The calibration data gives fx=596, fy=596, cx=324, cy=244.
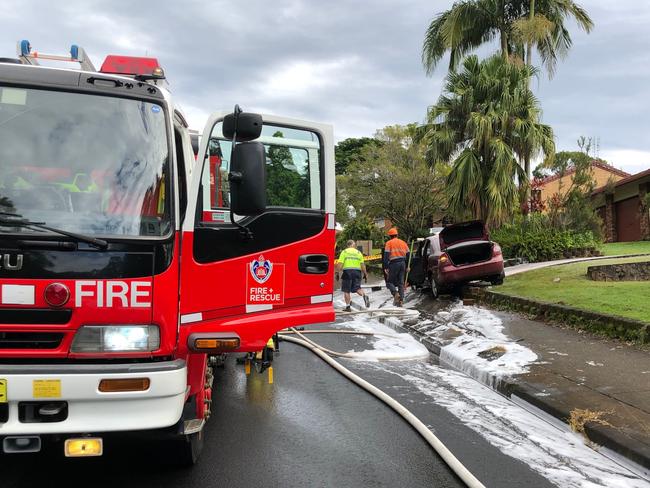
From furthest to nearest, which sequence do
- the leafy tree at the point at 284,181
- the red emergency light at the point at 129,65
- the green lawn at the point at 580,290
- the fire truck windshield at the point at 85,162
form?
the green lawn at the point at 580,290 < the red emergency light at the point at 129,65 < the leafy tree at the point at 284,181 < the fire truck windshield at the point at 85,162

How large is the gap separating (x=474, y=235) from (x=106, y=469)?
36.3ft

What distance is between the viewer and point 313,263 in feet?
13.7

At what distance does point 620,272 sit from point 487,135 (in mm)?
5594

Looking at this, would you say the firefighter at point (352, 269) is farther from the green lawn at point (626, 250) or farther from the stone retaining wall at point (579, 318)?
the green lawn at point (626, 250)

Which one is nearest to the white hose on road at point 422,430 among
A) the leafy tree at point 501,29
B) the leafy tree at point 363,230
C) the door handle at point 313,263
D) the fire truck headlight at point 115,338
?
the door handle at point 313,263

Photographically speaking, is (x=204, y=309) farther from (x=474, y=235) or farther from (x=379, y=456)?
(x=474, y=235)

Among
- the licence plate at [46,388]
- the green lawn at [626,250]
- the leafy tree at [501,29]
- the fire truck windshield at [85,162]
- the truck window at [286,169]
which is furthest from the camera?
the leafy tree at [501,29]

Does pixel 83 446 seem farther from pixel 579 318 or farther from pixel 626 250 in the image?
pixel 626 250

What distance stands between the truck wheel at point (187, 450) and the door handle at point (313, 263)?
132 cm

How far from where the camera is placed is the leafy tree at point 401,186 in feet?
100

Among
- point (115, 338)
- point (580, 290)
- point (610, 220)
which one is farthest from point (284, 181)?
point (610, 220)

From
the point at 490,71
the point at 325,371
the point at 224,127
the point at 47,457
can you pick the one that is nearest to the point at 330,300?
the point at 224,127

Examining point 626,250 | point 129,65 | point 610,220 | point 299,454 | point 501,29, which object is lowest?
point 299,454

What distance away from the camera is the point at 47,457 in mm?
4211
